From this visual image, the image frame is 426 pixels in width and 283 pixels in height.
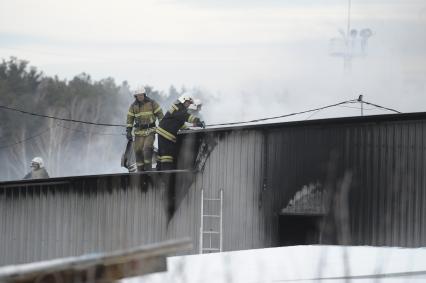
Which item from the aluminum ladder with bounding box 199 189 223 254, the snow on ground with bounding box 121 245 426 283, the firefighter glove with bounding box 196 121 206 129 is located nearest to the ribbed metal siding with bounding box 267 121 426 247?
the aluminum ladder with bounding box 199 189 223 254

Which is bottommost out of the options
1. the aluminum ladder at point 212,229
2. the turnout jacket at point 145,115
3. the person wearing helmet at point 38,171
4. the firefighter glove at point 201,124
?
the aluminum ladder at point 212,229

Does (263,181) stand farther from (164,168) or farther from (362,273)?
(362,273)

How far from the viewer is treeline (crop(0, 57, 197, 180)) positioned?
52.6 m

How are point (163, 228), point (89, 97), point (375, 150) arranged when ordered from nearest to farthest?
point (375, 150) → point (163, 228) → point (89, 97)

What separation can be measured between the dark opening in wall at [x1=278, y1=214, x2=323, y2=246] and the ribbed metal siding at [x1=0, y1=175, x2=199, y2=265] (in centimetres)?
155

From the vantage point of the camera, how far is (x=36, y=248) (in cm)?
1678

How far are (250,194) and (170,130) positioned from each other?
186 centimetres

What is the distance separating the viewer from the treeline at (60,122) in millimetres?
52562

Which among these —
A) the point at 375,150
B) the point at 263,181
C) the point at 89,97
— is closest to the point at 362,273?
the point at 375,150

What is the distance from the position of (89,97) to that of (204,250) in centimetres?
3977

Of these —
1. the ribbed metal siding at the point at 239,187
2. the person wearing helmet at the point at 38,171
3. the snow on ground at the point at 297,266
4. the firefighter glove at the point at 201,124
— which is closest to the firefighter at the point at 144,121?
the firefighter glove at the point at 201,124

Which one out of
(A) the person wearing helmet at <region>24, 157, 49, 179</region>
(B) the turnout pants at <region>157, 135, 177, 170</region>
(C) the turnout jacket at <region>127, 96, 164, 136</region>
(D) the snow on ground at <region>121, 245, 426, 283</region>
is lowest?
(D) the snow on ground at <region>121, 245, 426, 283</region>

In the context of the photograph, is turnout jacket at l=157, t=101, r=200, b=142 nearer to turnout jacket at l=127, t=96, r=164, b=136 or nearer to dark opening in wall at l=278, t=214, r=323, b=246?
turnout jacket at l=127, t=96, r=164, b=136

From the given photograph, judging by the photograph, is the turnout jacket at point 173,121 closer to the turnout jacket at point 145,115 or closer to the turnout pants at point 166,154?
the turnout pants at point 166,154
